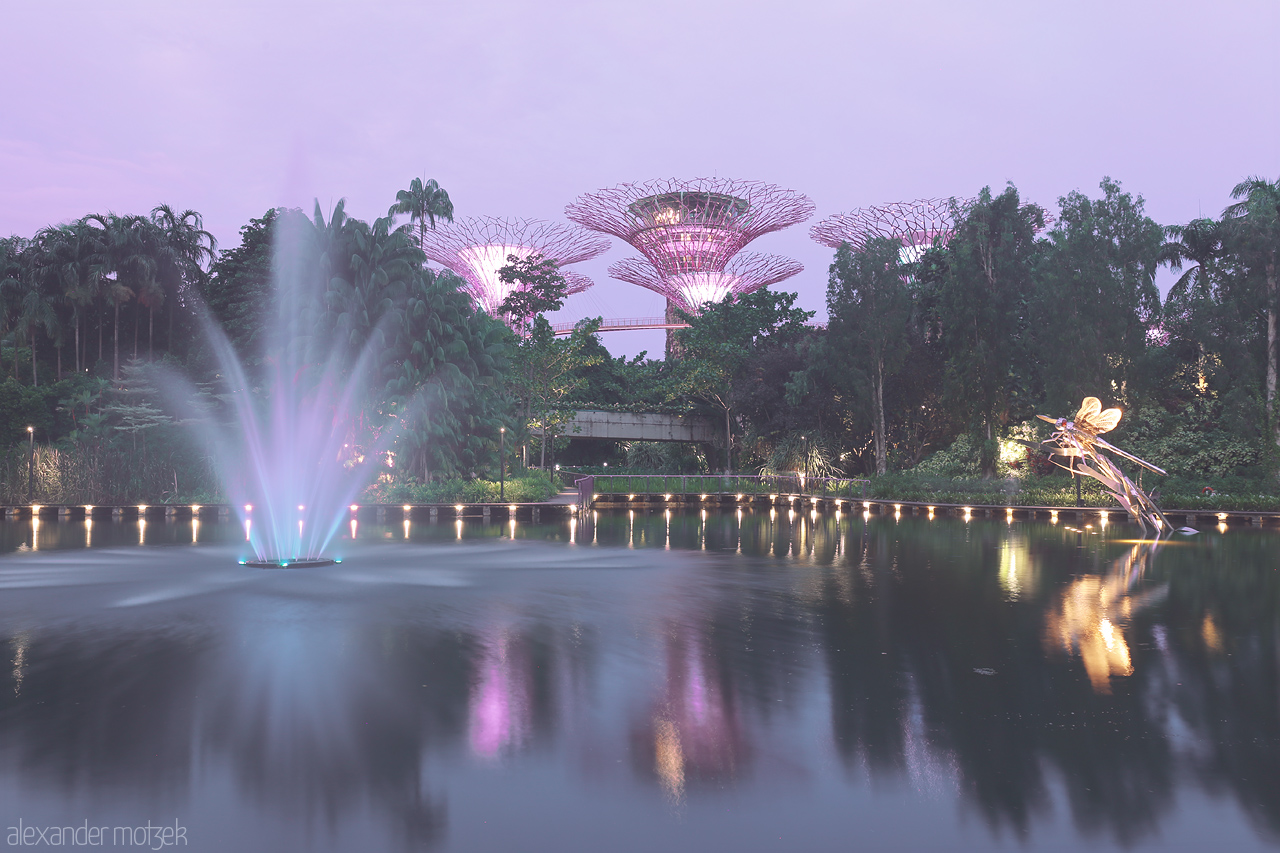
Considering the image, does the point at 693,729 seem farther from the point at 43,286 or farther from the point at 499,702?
the point at 43,286

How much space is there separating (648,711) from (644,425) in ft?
158

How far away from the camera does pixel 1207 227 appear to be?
1449 inches

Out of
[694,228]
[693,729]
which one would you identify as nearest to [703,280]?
[694,228]

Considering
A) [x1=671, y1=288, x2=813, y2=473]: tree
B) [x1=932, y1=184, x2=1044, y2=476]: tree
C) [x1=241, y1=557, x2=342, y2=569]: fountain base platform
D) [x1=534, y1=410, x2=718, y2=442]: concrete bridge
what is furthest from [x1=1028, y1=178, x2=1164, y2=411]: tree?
[x1=241, y1=557, x2=342, y2=569]: fountain base platform

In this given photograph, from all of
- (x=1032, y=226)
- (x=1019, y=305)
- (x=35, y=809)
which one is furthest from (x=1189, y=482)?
(x=35, y=809)

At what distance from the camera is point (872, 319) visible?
132ft

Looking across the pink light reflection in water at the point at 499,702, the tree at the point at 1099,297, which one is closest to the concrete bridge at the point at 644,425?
the tree at the point at 1099,297

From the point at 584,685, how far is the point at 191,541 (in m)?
17.3

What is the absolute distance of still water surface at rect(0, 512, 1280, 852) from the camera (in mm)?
5039

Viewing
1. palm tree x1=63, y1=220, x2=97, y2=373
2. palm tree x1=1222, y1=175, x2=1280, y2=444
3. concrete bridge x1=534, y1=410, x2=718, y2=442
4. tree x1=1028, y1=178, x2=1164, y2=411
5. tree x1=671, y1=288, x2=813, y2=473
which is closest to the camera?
palm tree x1=1222, y1=175, x2=1280, y2=444

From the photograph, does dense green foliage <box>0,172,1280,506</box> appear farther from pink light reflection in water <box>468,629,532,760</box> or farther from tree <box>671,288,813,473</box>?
pink light reflection in water <box>468,629,532,760</box>

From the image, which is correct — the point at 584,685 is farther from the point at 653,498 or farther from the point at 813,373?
the point at 813,373

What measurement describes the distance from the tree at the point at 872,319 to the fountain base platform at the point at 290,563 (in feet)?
95.9

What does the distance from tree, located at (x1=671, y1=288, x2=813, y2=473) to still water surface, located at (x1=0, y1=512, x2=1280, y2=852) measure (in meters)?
34.9
